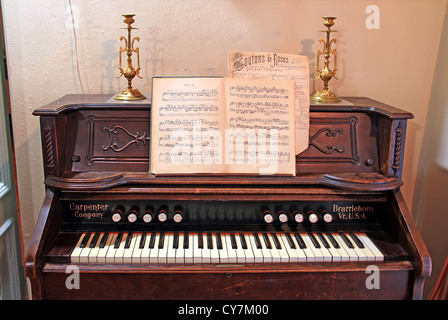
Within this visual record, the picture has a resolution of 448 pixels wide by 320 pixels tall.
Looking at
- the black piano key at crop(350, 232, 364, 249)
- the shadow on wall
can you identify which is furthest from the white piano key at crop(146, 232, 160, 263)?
the shadow on wall

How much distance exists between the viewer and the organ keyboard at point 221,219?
187 centimetres

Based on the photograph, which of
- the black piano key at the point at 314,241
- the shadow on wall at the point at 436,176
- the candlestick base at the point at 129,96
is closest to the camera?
the black piano key at the point at 314,241

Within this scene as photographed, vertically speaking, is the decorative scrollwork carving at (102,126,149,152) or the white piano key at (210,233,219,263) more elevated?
the decorative scrollwork carving at (102,126,149,152)

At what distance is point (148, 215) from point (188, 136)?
15.7 inches

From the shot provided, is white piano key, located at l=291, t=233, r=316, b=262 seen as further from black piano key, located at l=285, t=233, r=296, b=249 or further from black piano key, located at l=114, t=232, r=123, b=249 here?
black piano key, located at l=114, t=232, r=123, b=249

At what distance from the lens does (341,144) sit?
7.06 ft

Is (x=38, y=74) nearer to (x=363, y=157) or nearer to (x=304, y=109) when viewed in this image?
(x=304, y=109)

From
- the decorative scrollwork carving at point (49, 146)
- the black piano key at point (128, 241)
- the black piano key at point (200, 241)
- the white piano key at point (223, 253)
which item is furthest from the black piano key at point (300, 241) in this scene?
the decorative scrollwork carving at point (49, 146)

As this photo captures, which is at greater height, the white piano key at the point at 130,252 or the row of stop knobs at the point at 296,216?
the row of stop knobs at the point at 296,216

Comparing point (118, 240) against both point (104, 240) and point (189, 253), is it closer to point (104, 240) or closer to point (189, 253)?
point (104, 240)

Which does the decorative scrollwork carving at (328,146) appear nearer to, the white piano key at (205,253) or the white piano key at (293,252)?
the white piano key at (293,252)

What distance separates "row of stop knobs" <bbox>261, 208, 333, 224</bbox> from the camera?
2002 mm

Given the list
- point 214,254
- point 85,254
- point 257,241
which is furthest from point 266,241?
point 85,254
